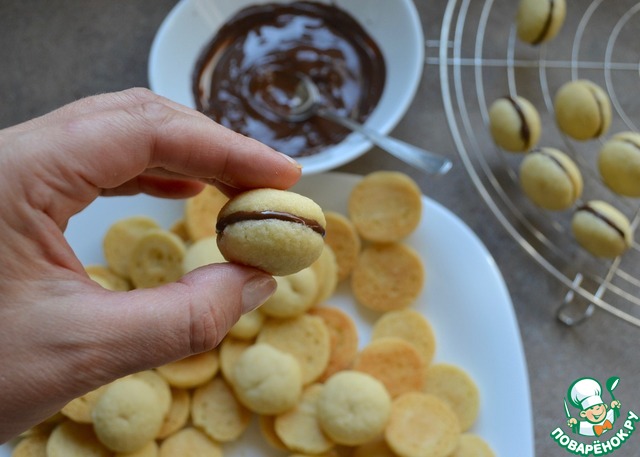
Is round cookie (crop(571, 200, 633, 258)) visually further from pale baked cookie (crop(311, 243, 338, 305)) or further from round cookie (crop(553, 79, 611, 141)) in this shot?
pale baked cookie (crop(311, 243, 338, 305))

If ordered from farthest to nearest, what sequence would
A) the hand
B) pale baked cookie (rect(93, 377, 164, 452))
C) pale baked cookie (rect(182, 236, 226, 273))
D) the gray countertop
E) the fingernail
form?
the gray countertop
pale baked cookie (rect(182, 236, 226, 273))
pale baked cookie (rect(93, 377, 164, 452))
the fingernail
the hand

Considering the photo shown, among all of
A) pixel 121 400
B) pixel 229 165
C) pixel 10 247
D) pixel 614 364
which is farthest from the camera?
pixel 614 364

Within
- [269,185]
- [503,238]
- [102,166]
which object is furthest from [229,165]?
[503,238]

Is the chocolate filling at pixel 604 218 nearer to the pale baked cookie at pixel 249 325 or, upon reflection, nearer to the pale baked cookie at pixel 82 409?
the pale baked cookie at pixel 249 325

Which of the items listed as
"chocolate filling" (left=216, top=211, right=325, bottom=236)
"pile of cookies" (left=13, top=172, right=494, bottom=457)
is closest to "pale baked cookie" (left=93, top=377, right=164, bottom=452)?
"pile of cookies" (left=13, top=172, right=494, bottom=457)

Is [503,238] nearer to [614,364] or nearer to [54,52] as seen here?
[614,364]
